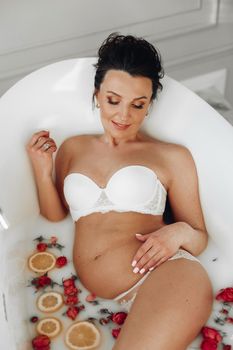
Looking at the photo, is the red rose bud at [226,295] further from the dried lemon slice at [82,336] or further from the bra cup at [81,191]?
the bra cup at [81,191]

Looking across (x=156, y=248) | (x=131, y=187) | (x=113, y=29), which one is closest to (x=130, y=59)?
(x=131, y=187)

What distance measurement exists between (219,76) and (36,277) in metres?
1.90

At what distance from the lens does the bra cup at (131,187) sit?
1.87 m

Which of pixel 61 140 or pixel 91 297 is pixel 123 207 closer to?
pixel 91 297

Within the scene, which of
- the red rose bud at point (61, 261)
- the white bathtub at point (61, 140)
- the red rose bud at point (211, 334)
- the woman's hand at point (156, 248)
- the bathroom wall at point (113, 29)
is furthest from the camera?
the bathroom wall at point (113, 29)

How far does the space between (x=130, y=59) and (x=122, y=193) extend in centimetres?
46

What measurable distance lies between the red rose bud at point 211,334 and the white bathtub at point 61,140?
5 centimetres

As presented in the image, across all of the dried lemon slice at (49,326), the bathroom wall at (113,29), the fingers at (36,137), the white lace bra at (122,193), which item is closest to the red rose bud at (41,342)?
the dried lemon slice at (49,326)

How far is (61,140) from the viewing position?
7.18 ft

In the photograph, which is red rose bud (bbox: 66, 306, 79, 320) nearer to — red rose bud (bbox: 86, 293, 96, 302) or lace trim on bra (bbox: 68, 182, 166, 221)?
red rose bud (bbox: 86, 293, 96, 302)

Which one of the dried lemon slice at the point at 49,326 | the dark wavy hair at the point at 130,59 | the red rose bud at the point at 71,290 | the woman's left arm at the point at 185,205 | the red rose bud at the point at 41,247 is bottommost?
the dried lemon slice at the point at 49,326

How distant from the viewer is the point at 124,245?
1830 millimetres

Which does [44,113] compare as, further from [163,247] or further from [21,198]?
[163,247]

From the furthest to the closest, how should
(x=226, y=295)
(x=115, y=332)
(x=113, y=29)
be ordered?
(x=113, y=29), (x=226, y=295), (x=115, y=332)
